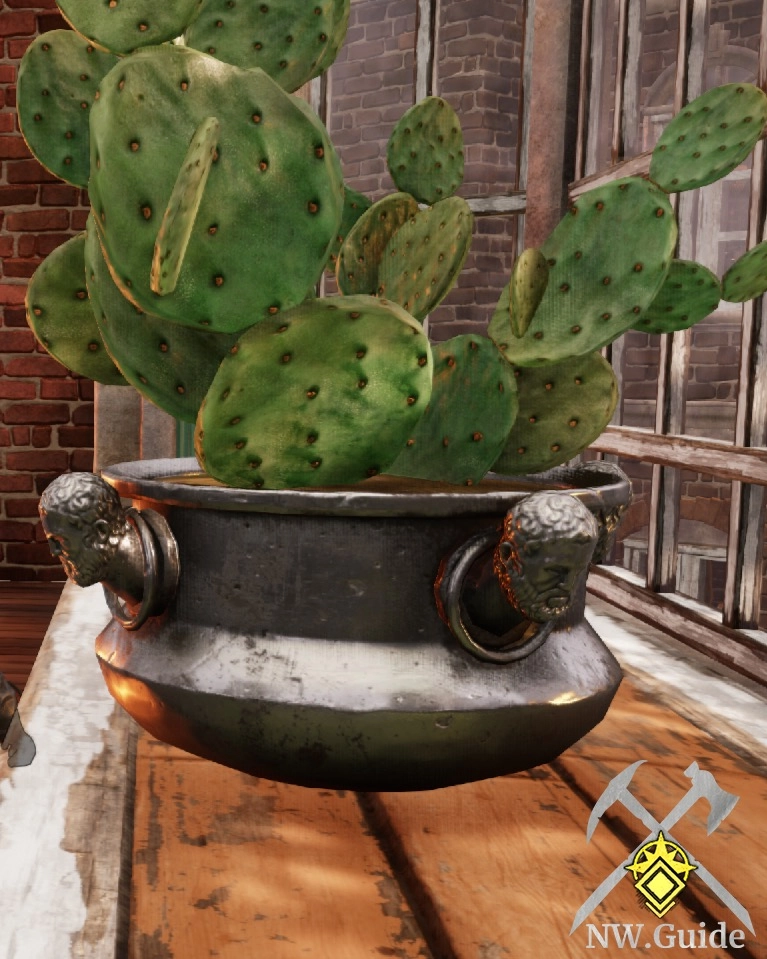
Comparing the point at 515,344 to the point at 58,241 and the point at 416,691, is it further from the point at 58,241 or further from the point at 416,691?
the point at 58,241

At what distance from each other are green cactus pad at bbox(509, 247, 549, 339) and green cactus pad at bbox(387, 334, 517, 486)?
0.06 meters

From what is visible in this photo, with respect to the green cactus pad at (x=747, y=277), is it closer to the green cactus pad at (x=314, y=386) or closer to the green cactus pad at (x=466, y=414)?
the green cactus pad at (x=466, y=414)

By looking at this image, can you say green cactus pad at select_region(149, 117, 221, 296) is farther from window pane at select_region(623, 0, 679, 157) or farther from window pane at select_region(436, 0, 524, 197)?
window pane at select_region(623, 0, 679, 157)

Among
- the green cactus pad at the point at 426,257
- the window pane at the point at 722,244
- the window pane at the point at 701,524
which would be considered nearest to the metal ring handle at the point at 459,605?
the green cactus pad at the point at 426,257

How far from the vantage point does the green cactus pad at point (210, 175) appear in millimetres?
516

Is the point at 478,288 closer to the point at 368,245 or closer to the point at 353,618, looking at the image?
the point at 368,245

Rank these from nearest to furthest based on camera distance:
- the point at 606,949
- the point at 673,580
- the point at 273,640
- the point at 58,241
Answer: the point at 606,949
the point at 273,640
the point at 673,580
the point at 58,241

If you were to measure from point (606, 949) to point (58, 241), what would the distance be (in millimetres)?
3469

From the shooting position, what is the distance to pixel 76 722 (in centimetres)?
78

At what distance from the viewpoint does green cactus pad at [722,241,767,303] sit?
0.73 m

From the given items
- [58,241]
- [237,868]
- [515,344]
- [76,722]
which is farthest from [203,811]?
[58,241]

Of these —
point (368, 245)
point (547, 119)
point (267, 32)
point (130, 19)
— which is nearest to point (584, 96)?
point (547, 119)

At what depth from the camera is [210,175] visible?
20.3 inches

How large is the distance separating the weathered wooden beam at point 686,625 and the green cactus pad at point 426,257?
582mm
